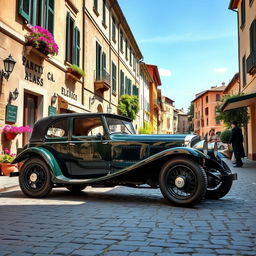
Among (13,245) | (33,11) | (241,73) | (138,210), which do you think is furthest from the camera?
(241,73)

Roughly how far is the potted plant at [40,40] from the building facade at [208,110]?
56.4 meters

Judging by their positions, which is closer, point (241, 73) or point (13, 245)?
point (13, 245)

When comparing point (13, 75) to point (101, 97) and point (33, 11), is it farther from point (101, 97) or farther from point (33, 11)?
point (101, 97)

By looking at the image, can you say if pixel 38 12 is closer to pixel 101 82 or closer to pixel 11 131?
pixel 11 131

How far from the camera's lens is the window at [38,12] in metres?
10.3

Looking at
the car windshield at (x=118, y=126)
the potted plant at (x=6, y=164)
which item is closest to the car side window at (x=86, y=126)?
the car windshield at (x=118, y=126)

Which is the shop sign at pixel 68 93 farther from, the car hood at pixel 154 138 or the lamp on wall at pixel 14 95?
the car hood at pixel 154 138

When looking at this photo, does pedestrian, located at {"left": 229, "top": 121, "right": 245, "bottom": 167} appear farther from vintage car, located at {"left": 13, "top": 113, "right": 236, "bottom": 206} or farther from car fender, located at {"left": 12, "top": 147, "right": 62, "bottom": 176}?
car fender, located at {"left": 12, "top": 147, "right": 62, "bottom": 176}

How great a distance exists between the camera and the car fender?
19.6 feet

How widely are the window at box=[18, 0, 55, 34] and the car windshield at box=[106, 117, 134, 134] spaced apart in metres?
5.55

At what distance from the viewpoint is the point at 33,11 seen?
1105cm

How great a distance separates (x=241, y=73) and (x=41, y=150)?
1769 cm

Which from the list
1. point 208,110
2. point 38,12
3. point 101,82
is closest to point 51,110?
point 38,12

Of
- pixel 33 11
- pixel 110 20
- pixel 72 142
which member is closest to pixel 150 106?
pixel 110 20
